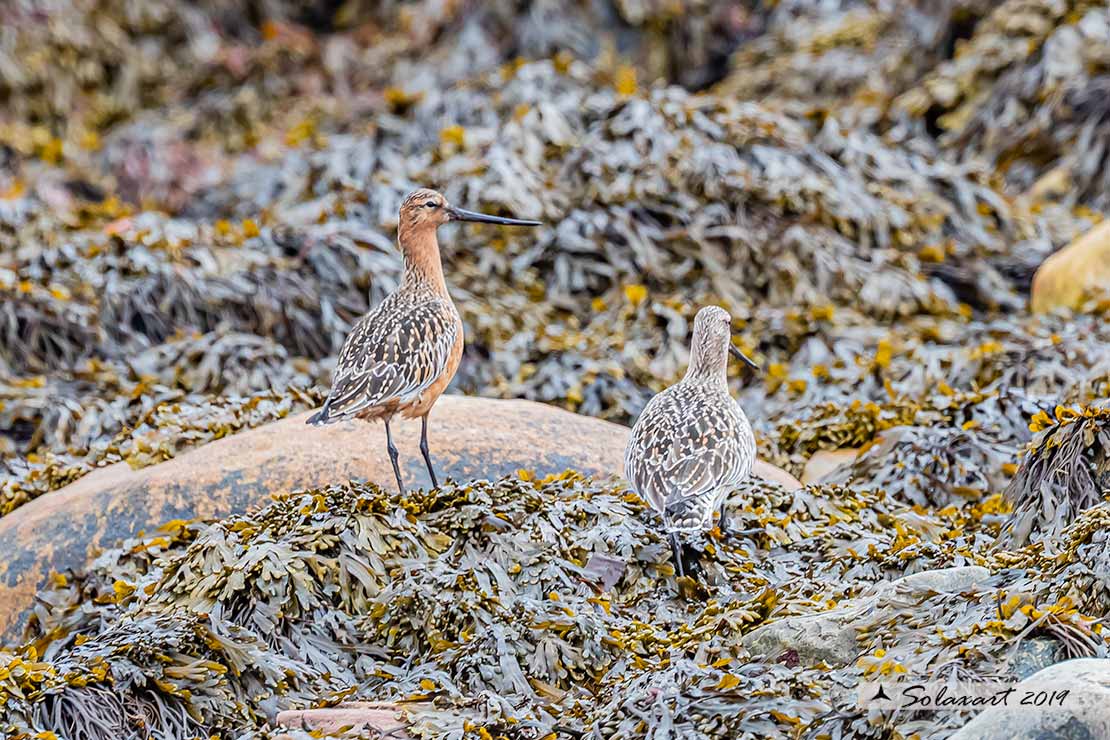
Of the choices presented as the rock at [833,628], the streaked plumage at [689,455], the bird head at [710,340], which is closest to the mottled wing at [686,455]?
the streaked plumage at [689,455]

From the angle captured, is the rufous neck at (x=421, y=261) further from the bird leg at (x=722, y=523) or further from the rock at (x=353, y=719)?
the rock at (x=353, y=719)

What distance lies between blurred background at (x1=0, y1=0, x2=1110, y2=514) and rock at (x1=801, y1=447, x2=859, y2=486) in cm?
9

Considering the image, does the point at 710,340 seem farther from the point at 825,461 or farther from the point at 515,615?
the point at 515,615

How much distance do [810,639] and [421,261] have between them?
261 centimetres

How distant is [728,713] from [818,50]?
1070 centimetres

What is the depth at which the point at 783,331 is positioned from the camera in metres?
8.62

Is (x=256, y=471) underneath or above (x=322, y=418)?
underneath

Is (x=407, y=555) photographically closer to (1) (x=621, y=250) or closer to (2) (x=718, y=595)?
(2) (x=718, y=595)

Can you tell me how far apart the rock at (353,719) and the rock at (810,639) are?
991mm

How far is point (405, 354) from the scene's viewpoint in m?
5.66

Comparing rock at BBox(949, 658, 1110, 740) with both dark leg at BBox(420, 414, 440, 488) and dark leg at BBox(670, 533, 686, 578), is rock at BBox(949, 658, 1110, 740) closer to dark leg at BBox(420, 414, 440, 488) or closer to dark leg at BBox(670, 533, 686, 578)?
dark leg at BBox(670, 533, 686, 578)

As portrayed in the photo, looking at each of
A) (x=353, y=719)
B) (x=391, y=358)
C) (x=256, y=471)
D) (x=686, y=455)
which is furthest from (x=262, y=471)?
(x=353, y=719)

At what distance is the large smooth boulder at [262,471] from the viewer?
5844 mm

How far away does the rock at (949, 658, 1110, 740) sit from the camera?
3.36m
